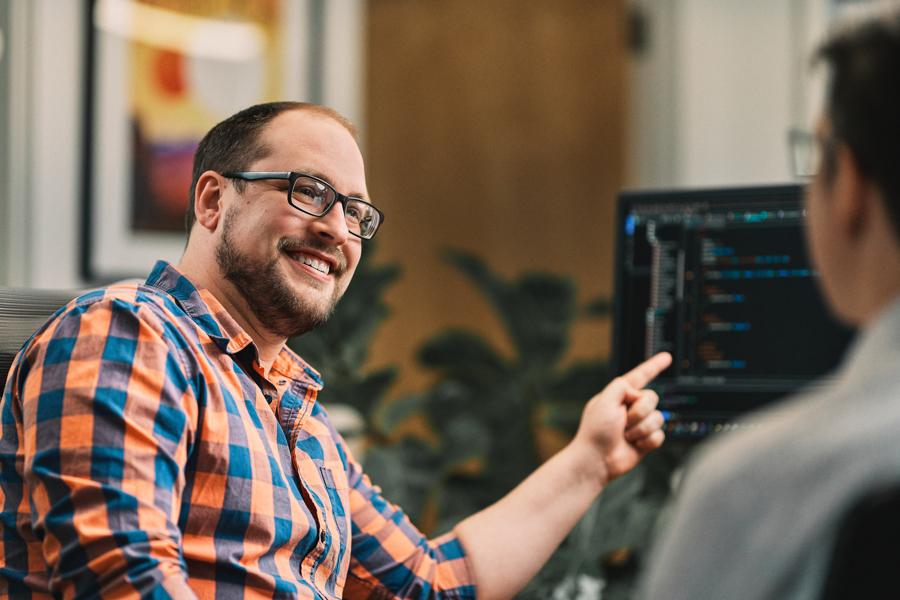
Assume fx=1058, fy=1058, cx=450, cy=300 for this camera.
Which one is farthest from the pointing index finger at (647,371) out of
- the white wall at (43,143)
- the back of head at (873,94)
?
the white wall at (43,143)

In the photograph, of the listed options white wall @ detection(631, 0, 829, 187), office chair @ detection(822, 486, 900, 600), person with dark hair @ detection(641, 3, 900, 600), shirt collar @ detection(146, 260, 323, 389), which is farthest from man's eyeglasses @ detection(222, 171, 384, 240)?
white wall @ detection(631, 0, 829, 187)

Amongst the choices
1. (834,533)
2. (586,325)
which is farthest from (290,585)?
(586,325)

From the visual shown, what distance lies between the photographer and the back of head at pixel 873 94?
2.06ft

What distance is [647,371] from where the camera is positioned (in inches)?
60.2

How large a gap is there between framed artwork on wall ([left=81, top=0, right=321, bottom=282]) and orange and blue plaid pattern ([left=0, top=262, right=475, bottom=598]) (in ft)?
4.81

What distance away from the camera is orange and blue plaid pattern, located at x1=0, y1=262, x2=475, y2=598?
100cm

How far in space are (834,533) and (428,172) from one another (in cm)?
310

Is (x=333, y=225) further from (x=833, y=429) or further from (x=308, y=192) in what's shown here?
(x=833, y=429)

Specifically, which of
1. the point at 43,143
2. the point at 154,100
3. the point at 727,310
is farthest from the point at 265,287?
the point at 154,100

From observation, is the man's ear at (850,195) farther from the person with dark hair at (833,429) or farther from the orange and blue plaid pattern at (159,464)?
the orange and blue plaid pattern at (159,464)

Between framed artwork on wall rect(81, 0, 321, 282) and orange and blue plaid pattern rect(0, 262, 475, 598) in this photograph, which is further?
framed artwork on wall rect(81, 0, 321, 282)

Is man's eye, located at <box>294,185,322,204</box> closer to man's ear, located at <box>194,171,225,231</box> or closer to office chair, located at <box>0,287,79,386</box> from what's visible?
man's ear, located at <box>194,171,225,231</box>

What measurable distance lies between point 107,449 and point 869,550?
731 mm

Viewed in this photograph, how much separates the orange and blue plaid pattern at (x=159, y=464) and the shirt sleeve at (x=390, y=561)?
4.2 inches
